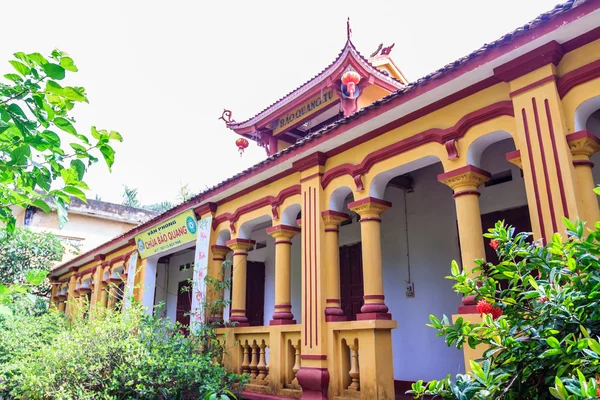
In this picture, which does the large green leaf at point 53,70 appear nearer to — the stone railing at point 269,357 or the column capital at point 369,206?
the column capital at point 369,206

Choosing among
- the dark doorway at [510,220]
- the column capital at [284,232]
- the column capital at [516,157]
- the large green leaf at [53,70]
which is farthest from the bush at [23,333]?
the column capital at [516,157]

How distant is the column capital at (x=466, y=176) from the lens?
194 inches

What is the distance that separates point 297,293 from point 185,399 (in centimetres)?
359

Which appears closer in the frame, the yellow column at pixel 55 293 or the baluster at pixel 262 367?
the baluster at pixel 262 367

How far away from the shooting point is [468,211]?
16.0ft

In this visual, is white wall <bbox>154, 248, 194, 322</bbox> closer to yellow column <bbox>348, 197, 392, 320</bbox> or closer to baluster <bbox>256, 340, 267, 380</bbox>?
baluster <bbox>256, 340, 267, 380</bbox>

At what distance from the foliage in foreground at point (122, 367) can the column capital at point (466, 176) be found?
139 inches

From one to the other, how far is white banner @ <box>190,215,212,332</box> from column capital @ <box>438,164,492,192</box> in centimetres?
491

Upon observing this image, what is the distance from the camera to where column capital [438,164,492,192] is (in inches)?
194

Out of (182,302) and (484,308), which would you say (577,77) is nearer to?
(484,308)

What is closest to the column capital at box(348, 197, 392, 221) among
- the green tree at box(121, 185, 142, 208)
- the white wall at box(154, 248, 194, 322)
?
the white wall at box(154, 248, 194, 322)

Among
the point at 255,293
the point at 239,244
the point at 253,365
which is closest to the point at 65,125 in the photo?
the point at 253,365

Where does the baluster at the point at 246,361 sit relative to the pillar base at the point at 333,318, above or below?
below

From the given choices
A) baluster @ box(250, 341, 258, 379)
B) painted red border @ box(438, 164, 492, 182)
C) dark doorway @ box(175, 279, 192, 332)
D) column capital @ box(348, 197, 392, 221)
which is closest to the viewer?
painted red border @ box(438, 164, 492, 182)
